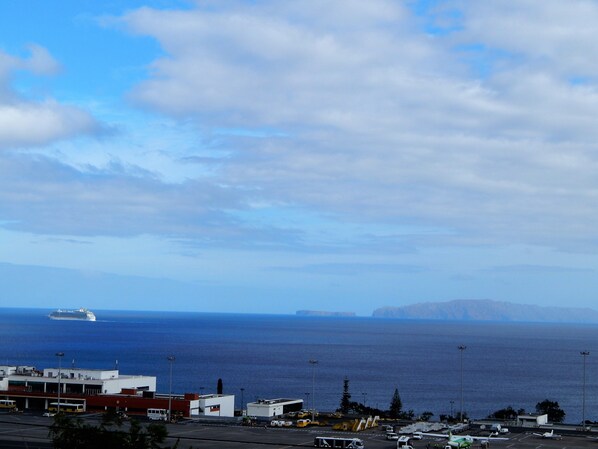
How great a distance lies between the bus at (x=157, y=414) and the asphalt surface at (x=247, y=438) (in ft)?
19.2

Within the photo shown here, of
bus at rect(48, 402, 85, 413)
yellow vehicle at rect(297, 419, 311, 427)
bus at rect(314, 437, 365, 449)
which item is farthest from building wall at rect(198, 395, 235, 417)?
bus at rect(314, 437, 365, 449)

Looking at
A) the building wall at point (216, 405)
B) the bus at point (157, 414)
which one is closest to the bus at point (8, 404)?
the bus at point (157, 414)

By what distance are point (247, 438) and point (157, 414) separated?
20.6 metres

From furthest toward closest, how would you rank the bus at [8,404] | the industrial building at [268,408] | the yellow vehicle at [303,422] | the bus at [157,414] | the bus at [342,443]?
the bus at [8,404] → the industrial building at [268,408] → the bus at [157,414] → the yellow vehicle at [303,422] → the bus at [342,443]

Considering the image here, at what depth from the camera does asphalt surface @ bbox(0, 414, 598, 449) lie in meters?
70.2

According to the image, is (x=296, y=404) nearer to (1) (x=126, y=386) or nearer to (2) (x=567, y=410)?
(1) (x=126, y=386)

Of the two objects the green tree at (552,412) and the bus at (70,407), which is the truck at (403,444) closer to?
the bus at (70,407)

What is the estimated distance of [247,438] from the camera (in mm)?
75812

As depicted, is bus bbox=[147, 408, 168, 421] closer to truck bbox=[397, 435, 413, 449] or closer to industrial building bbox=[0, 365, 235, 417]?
industrial building bbox=[0, 365, 235, 417]

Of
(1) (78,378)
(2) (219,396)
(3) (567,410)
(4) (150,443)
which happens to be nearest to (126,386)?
(1) (78,378)

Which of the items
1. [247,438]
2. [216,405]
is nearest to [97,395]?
[216,405]

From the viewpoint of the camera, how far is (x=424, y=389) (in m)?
191

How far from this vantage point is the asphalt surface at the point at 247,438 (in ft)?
230

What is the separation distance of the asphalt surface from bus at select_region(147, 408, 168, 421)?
19.2ft
